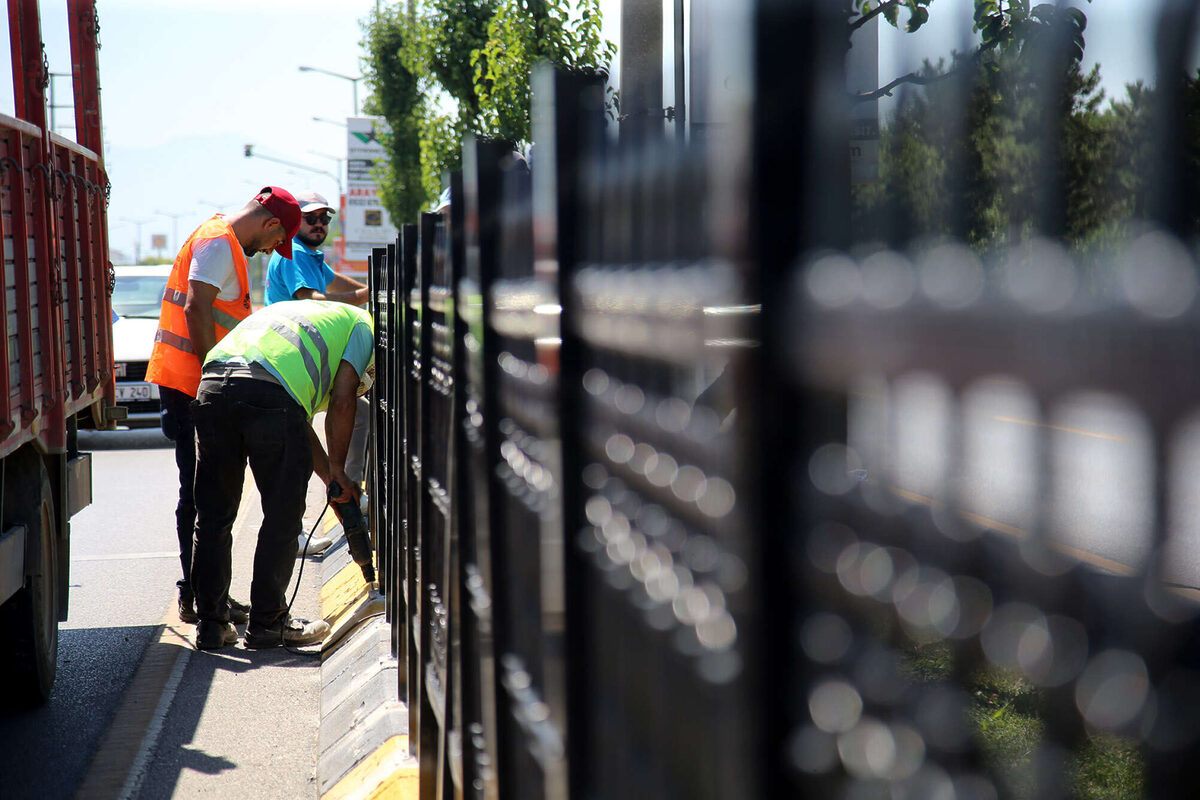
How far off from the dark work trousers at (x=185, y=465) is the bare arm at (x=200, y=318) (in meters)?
0.29

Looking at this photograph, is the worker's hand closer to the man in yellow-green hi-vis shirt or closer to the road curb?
the man in yellow-green hi-vis shirt

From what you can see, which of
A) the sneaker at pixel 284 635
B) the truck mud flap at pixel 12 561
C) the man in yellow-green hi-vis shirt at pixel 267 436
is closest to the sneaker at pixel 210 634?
the man in yellow-green hi-vis shirt at pixel 267 436

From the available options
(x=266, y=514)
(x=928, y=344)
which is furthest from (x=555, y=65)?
(x=266, y=514)

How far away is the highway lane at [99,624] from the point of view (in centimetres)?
448

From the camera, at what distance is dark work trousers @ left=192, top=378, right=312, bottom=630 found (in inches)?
211

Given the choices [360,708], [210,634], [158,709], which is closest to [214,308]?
[210,634]

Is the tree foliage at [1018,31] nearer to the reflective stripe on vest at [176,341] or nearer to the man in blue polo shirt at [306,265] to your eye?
the reflective stripe on vest at [176,341]

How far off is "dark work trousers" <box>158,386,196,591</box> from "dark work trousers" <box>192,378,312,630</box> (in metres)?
0.50

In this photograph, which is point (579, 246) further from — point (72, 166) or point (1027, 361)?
point (72, 166)

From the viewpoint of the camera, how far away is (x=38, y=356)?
477 centimetres

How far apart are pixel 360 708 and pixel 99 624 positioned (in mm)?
2515

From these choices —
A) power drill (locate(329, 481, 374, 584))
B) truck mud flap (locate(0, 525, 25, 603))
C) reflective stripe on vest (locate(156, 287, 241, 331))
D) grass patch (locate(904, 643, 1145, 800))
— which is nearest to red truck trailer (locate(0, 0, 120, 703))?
truck mud flap (locate(0, 525, 25, 603))

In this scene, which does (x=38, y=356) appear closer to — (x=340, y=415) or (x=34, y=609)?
(x=34, y=609)

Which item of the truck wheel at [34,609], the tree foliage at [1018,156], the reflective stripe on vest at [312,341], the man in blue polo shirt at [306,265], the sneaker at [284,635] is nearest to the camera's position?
the tree foliage at [1018,156]
